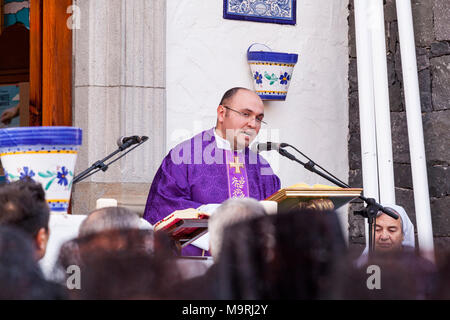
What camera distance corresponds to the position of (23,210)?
2596mm

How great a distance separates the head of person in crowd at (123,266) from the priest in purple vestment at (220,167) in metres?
2.82

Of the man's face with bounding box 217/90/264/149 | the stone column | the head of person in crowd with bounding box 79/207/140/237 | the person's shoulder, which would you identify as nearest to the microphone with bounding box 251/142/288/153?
the man's face with bounding box 217/90/264/149

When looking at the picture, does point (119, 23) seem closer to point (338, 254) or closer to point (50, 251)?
point (50, 251)

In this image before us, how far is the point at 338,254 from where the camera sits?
75.6 inches

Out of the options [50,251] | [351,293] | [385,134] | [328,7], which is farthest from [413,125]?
[351,293]

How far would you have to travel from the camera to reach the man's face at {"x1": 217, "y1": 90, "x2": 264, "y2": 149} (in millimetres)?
5402

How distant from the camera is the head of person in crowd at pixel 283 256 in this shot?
1.90m

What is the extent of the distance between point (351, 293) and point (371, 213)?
2567mm

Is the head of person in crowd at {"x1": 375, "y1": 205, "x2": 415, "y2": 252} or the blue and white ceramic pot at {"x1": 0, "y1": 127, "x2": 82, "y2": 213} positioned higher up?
the blue and white ceramic pot at {"x1": 0, "y1": 127, "x2": 82, "y2": 213}

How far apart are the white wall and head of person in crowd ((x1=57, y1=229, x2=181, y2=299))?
13.1 feet

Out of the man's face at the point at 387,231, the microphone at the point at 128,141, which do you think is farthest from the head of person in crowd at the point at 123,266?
the man's face at the point at 387,231

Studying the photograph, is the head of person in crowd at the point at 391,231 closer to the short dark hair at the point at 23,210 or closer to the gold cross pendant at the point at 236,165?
the gold cross pendant at the point at 236,165

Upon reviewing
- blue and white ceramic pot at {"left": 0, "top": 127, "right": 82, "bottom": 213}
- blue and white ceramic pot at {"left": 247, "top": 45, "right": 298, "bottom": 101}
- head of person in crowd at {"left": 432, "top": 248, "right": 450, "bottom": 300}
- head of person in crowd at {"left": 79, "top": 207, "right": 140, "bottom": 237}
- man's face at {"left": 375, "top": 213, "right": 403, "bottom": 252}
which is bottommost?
head of person in crowd at {"left": 432, "top": 248, "right": 450, "bottom": 300}

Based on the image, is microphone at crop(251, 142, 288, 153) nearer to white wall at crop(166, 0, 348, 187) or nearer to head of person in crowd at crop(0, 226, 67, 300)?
white wall at crop(166, 0, 348, 187)
